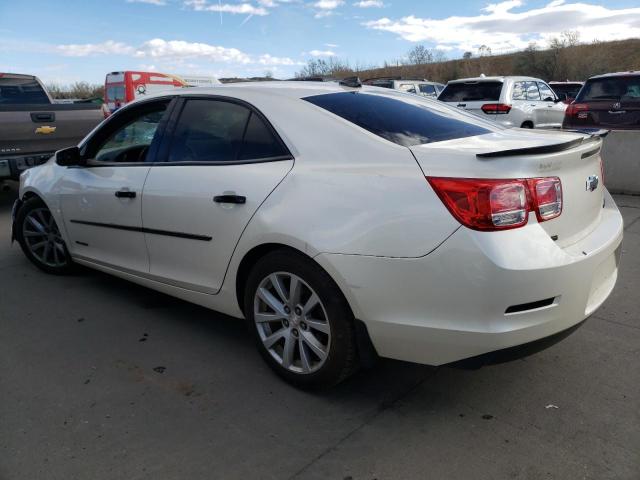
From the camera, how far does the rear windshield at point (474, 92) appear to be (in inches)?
438

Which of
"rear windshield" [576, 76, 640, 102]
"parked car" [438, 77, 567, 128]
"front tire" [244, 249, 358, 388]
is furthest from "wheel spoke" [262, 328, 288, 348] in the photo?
"parked car" [438, 77, 567, 128]

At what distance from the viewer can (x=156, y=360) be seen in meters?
3.24

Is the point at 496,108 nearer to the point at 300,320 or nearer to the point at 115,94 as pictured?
the point at 300,320

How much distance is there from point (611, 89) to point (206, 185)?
26.7 ft

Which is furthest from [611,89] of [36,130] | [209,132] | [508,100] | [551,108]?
[36,130]

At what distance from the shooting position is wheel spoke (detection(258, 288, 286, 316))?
2.81 meters

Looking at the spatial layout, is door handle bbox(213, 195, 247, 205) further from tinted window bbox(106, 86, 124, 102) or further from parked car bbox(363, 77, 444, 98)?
tinted window bbox(106, 86, 124, 102)

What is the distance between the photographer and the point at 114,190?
3723 millimetres

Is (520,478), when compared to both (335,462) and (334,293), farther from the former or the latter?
(334,293)

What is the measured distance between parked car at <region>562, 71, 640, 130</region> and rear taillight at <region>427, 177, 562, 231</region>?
24.3 ft

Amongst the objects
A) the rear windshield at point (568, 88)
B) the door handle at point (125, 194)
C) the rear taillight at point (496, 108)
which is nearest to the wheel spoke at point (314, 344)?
the door handle at point (125, 194)

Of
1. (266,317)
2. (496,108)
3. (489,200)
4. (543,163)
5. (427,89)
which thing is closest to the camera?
(489,200)

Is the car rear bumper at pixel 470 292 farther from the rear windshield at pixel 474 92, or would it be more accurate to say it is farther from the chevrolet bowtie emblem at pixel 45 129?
the rear windshield at pixel 474 92

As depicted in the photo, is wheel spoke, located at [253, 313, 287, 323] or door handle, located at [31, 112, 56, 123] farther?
door handle, located at [31, 112, 56, 123]
